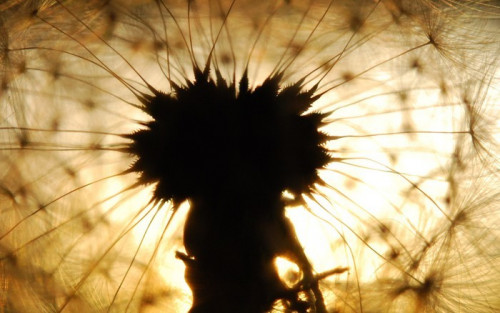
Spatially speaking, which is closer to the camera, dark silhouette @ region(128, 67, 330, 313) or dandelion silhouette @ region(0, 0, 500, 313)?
dark silhouette @ region(128, 67, 330, 313)

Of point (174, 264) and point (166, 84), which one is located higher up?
point (166, 84)

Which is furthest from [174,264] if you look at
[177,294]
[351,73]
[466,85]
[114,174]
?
[466,85]

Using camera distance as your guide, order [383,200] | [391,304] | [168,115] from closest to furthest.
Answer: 1. [168,115]
2. [391,304]
3. [383,200]

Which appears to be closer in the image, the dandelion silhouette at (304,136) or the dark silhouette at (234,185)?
the dark silhouette at (234,185)

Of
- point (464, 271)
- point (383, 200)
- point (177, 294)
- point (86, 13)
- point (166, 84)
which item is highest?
point (86, 13)

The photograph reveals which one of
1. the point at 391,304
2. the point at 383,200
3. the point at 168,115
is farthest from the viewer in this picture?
the point at 383,200

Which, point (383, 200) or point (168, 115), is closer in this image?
point (168, 115)

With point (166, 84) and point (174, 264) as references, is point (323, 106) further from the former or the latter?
point (174, 264)

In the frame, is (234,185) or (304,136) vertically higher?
(304,136)
